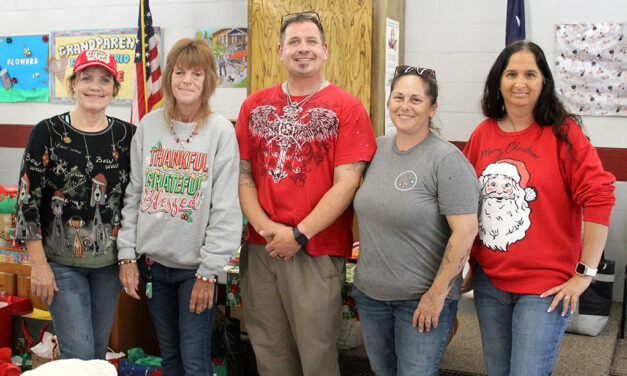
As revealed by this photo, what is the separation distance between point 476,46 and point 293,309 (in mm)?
2804

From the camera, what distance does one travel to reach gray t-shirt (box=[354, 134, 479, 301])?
1.80 metres

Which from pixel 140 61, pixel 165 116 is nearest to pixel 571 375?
pixel 165 116

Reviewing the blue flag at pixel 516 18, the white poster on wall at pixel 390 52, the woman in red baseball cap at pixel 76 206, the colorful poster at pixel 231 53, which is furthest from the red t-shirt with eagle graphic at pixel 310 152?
the colorful poster at pixel 231 53

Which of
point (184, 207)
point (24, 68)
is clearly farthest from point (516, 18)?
point (24, 68)

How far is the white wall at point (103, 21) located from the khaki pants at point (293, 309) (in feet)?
8.61

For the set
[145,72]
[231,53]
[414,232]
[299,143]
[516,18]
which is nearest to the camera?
[414,232]

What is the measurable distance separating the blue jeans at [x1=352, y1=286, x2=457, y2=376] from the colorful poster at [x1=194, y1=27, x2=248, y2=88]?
10.5ft

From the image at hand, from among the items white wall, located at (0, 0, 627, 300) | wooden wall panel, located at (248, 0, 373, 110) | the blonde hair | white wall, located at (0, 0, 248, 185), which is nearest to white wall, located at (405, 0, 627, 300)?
white wall, located at (0, 0, 627, 300)

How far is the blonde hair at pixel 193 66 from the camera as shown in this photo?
79.0 inches

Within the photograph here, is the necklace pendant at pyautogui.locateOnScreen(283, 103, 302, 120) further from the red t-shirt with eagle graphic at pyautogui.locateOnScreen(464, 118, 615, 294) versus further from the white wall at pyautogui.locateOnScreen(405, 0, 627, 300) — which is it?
the white wall at pyautogui.locateOnScreen(405, 0, 627, 300)

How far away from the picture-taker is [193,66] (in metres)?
2.01

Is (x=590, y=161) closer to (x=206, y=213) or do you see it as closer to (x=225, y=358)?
(x=206, y=213)

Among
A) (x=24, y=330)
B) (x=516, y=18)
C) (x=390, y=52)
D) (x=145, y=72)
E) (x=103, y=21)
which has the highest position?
(x=103, y=21)

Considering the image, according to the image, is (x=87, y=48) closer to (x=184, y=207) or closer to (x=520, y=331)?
(x=184, y=207)
